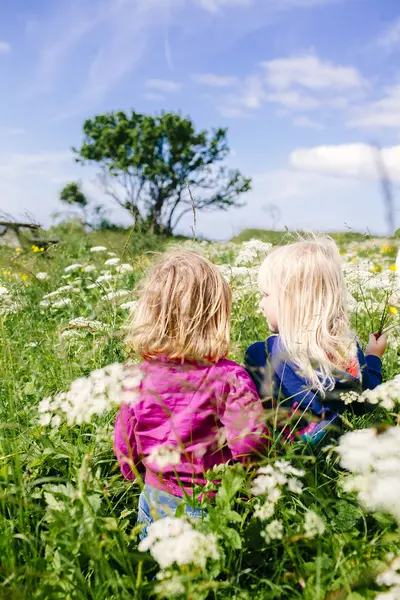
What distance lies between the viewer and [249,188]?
4150 cm

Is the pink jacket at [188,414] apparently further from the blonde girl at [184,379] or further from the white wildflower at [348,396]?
the white wildflower at [348,396]

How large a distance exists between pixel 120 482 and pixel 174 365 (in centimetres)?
55

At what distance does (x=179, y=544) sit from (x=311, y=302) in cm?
148

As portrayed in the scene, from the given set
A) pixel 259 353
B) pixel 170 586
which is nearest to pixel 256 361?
pixel 259 353

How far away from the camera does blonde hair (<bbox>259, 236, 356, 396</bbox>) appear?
8.63 feet

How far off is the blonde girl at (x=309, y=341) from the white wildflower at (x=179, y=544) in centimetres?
99

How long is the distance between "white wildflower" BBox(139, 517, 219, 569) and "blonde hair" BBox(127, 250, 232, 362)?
2.96 feet

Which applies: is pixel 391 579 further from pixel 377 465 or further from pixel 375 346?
pixel 375 346

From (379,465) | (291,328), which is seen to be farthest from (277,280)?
(379,465)

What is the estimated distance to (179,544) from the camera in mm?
1505

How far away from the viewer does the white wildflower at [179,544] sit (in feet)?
4.90

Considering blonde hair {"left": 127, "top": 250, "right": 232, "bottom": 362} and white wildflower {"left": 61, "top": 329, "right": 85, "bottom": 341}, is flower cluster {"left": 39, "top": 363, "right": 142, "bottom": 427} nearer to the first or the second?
blonde hair {"left": 127, "top": 250, "right": 232, "bottom": 362}

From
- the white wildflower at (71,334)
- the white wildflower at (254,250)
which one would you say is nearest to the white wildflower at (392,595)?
the white wildflower at (71,334)

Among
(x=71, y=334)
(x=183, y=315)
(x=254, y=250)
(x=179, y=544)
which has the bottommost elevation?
(x=179, y=544)
